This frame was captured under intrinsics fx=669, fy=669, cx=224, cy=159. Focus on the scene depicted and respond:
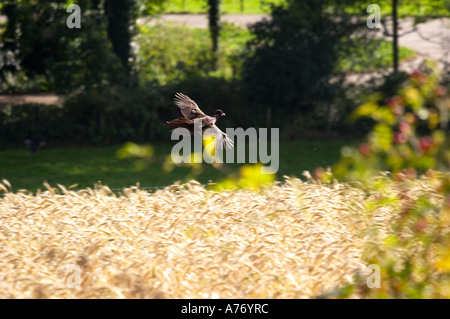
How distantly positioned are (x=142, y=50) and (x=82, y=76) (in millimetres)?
4065

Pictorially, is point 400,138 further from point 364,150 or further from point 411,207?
point 411,207

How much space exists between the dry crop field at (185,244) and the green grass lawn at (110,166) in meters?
5.36

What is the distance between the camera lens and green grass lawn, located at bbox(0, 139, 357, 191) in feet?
43.5

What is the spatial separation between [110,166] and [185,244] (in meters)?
9.10

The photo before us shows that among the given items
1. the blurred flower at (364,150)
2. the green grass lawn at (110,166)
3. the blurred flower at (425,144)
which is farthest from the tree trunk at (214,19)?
the blurred flower at (425,144)

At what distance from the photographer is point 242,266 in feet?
16.9

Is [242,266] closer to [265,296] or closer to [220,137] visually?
[265,296]

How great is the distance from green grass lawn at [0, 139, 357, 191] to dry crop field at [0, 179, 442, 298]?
536 centimetres

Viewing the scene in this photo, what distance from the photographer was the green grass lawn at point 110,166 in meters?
13.2

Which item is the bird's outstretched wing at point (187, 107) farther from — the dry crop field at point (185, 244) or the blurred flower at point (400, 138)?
the blurred flower at point (400, 138)

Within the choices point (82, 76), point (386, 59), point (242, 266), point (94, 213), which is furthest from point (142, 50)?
point (242, 266)

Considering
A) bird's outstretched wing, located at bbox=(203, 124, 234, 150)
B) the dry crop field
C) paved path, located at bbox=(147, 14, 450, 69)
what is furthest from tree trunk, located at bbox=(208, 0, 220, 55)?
bird's outstretched wing, located at bbox=(203, 124, 234, 150)

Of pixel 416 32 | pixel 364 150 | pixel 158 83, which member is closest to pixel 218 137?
pixel 364 150

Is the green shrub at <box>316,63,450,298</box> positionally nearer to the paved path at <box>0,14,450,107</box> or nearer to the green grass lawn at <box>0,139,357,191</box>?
the green grass lawn at <box>0,139,357,191</box>
